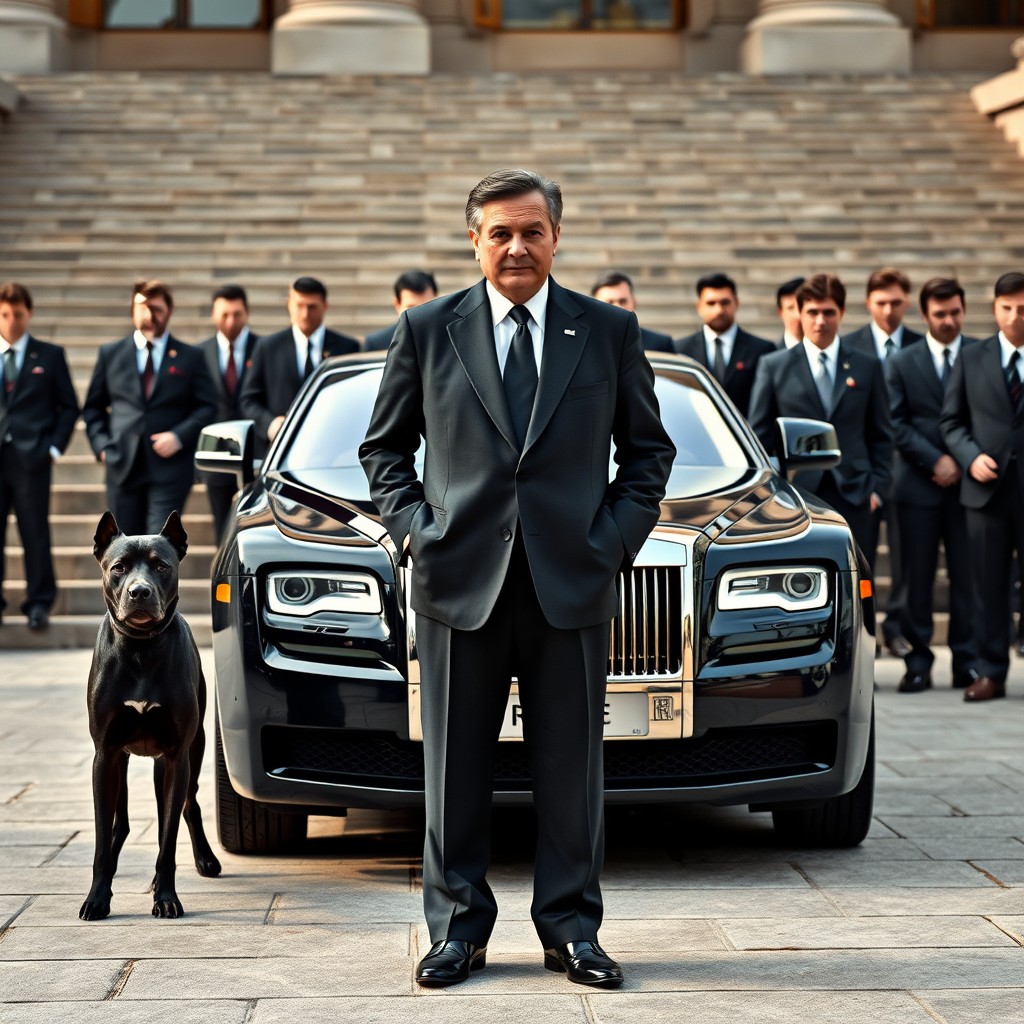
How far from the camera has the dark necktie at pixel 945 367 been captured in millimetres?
9984

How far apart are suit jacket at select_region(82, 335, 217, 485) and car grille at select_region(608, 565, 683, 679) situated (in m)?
5.73

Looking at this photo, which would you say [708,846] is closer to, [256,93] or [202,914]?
[202,914]

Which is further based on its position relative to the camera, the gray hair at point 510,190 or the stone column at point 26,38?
the stone column at point 26,38

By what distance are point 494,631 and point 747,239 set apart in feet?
48.6

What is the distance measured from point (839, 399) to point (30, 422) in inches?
207

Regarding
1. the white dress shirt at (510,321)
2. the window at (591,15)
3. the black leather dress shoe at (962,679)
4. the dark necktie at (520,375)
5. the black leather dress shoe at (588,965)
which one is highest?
the window at (591,15)

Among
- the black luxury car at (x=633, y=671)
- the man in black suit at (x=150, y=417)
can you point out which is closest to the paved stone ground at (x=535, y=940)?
the black luxury car at (x=633, y=671)

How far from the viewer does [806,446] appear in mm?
6613

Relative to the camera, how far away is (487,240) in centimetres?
421

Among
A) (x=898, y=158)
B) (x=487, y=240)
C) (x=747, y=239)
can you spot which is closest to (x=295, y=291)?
(x=487, y=240)

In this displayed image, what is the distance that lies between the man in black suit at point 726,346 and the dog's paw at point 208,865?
578 centimetres

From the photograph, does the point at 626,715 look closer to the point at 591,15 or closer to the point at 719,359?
the point at 719,359

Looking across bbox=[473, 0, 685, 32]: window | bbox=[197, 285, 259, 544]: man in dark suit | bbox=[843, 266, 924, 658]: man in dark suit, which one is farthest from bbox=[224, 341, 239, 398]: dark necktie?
bbox=[473, 0, 685, 32]: window

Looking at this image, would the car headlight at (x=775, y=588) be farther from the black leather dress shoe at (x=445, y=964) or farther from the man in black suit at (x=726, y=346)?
the man in black suit at (x=726, y=346)
